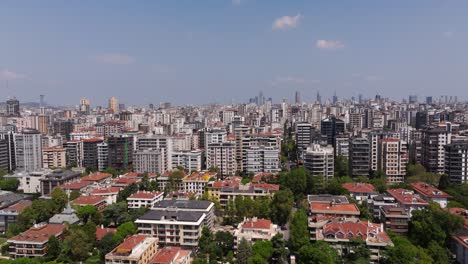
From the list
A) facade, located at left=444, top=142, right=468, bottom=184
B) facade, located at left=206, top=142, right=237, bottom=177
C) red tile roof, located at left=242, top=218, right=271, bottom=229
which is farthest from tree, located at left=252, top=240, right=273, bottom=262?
facade, located at left=444, top=142, right=468, bottom=184

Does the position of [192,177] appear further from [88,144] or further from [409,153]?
[409,153]

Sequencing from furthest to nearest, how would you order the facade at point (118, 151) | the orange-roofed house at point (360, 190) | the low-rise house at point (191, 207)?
1. the facade at point (118, 151)
2. the orange-roofed house at point (360, 190)
3. the low-rise house at point (191, 207)

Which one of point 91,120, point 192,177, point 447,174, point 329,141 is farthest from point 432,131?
point 91,120

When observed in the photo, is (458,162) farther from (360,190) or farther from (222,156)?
(222,156)

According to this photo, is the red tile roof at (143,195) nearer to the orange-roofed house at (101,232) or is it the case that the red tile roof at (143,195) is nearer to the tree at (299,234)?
the orange-roofed house at (101,232)

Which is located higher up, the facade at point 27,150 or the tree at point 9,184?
the facade at point 27,150

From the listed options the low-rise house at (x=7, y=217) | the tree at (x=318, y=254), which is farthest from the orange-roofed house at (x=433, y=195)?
the low-rise house at (x=7, y=217)

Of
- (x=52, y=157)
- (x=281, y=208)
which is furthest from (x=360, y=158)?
(x=52, y=157)

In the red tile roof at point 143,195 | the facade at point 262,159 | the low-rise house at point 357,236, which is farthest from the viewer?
the facade at point 262,159
